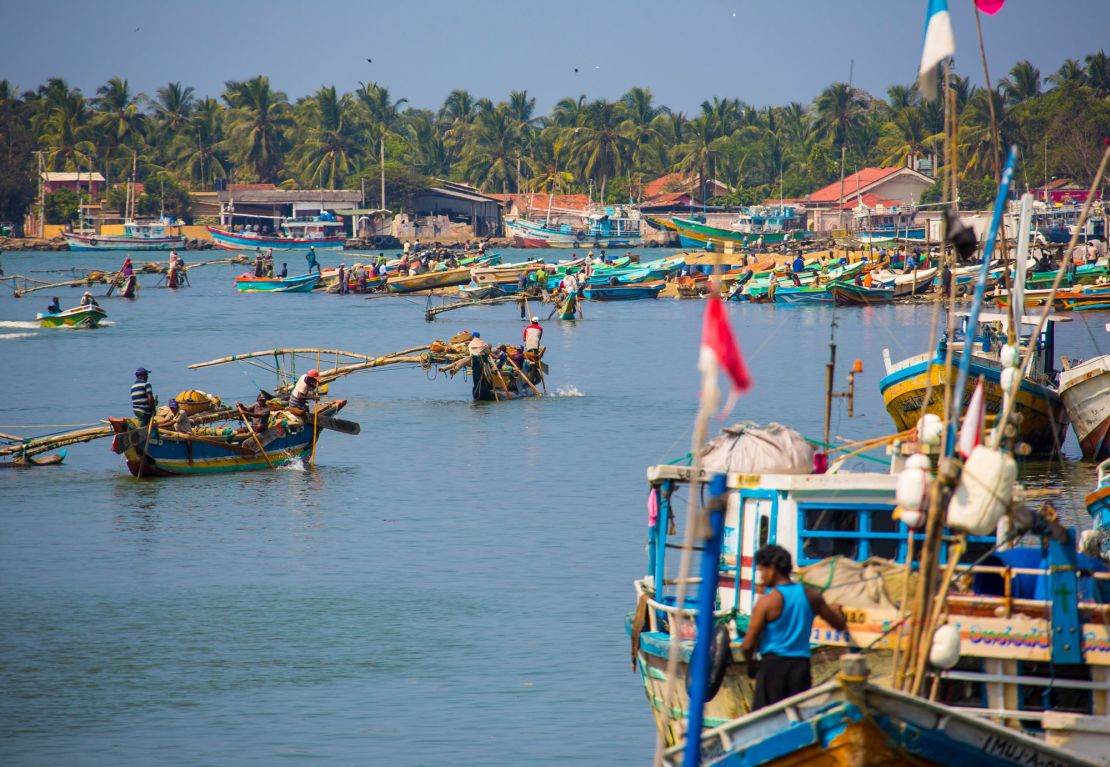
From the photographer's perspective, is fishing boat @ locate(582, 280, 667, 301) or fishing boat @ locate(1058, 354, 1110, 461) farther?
fishing boat @ locate(582, 280, 667, 301)

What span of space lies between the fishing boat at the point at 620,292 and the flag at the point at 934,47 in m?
69.8

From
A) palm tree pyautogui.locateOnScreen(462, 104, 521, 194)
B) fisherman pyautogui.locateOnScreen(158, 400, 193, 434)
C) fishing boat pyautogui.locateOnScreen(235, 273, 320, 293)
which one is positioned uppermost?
palm tree pyautogui.locateOnScreen(462, 104, 521, 194)

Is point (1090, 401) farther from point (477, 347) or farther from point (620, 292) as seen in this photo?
point (620, 292)

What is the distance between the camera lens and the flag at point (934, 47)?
35.7 ft

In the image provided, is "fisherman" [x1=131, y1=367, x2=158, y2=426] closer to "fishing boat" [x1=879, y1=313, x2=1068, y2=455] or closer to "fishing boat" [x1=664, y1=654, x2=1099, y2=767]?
"fishing boat" [x1=879, y1=313, x2=1068, y2=455]

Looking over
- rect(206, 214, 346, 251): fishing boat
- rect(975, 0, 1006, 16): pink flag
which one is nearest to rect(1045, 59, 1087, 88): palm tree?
rect(206, 214, 346, 251): fishing boat

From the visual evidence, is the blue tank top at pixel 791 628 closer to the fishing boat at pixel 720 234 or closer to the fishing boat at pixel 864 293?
the fishing boat at pixel 864 293

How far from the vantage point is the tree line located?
150750 mm

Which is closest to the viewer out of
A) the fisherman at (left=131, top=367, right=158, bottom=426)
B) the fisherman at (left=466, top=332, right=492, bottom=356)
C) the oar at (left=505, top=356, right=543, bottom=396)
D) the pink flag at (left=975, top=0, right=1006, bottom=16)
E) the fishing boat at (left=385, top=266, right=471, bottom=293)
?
the pink flag at (left=975, top=0, right=1006, bottom=16)

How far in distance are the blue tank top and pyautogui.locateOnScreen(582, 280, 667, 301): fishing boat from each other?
7091 centimetres

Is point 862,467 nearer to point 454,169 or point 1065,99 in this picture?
point 1065,99

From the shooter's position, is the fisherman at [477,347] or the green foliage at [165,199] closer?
the fisherman at [477,347]

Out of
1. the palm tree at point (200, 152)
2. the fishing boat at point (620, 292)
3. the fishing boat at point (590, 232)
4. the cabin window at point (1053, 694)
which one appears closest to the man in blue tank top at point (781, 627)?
the cabin window at point (1053, 694)

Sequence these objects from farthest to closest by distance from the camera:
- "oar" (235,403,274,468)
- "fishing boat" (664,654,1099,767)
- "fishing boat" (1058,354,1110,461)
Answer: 1. "oar" (235,403,274,468)
2. "fishing boat" (1058,354,1110,461)
3. "fishing boat" (664,654,1099,767)
